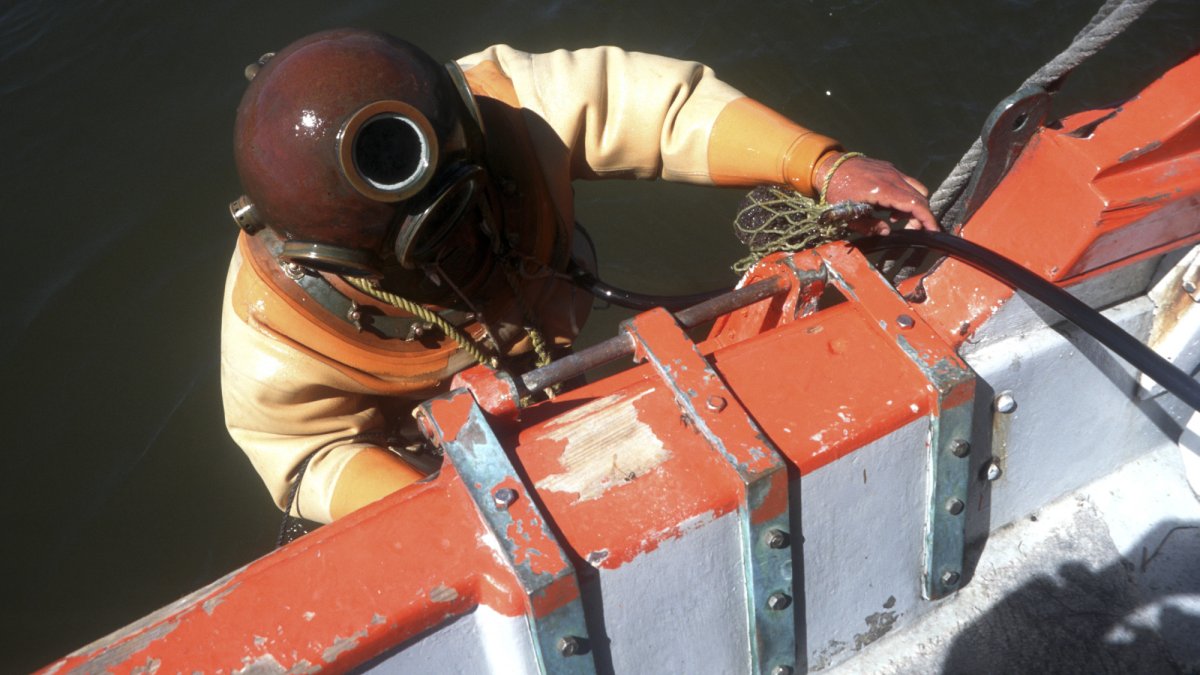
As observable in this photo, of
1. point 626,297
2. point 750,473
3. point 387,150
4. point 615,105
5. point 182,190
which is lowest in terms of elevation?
point 182,190

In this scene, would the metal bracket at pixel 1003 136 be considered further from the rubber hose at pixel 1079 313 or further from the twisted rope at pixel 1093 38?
the rubber hose at pixel 1079 313

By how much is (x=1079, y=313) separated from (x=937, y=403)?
0.33 m

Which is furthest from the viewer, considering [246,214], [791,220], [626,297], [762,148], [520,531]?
[626,297]

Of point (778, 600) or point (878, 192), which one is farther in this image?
point (878, 192)

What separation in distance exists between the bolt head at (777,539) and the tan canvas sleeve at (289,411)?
4.20 feet

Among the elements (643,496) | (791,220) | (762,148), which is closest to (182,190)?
(762,148)

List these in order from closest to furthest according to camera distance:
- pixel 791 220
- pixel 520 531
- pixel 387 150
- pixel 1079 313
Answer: pixel 520 531, pixel 1079 313, pixel 387 150, pixel 791 220

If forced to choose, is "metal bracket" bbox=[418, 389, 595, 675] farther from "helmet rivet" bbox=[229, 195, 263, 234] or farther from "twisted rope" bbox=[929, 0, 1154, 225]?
"twisted rope" bbox=[929, 0, 1154, 225]

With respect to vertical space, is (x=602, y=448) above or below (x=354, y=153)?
below

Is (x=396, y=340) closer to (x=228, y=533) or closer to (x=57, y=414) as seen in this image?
(x=228, y=533)

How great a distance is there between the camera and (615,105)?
2789 millimetres

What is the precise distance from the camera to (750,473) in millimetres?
1581

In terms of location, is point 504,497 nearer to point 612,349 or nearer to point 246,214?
point 612,349

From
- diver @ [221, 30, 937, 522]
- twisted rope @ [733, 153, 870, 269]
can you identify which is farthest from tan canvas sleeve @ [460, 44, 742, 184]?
twisted rope @ [733, 153, 870, 269]
